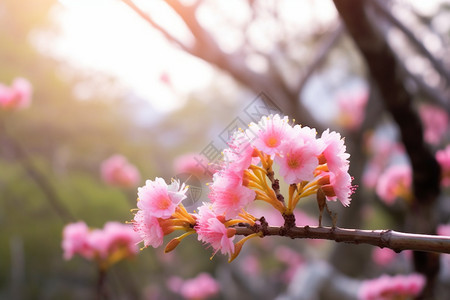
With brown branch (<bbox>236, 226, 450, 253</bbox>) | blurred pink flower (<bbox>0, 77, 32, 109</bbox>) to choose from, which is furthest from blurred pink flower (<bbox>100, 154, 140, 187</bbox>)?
brown branch (<bbox>236, 226, 450, 253</bbox>)

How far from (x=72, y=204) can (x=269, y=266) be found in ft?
8.30

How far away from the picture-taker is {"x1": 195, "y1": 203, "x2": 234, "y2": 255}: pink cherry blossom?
64cm

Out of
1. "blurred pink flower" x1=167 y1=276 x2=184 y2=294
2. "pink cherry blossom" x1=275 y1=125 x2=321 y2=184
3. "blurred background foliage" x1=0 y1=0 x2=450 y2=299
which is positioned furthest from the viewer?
"blurred background foliage" x1=0 y1=0 x2=450 y2=299

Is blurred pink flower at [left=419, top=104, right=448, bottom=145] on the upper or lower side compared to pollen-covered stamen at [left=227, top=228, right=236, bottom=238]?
upper

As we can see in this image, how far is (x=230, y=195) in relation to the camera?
637 mm

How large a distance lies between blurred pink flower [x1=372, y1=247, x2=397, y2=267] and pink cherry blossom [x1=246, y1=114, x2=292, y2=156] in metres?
3.71

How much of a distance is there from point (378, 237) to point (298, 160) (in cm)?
15

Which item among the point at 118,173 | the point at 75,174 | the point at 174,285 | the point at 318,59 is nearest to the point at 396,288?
the point at 318,59

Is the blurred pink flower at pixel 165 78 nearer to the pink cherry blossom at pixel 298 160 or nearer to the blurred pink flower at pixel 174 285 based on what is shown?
the blurred pink flower at pixel 174 285

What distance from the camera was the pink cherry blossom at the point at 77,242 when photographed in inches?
→ 68.3

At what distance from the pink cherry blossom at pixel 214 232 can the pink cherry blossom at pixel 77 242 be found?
1.21m

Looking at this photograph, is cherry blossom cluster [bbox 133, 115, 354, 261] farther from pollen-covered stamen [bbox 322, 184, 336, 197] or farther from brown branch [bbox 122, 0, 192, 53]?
brown branch [bbox 122, 0, 192, 53]

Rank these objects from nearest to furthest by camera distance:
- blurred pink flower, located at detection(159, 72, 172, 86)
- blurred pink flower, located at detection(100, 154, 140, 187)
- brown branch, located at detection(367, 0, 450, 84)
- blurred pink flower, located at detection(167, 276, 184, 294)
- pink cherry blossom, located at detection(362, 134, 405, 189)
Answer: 1. brown branch, located at detection(367, 0, 450, 84)
2. blurred pink flower, located at detection(100, 154, 140, 187)
3. blurred pink flower, located at detection(167, 276, 184, 294)
4. blurred pink flower, located at detection(159, 72, 172, 86)
5. pink cherry blossom, located at detection(362, 134, 405, 189)

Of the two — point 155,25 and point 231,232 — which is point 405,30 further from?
point 231,232
